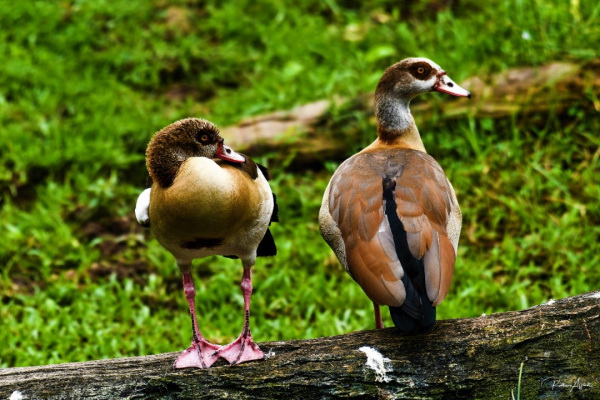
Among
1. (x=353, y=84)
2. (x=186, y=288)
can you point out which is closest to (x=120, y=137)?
(x=353, y=84)

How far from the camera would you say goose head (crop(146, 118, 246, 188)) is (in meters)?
3.70

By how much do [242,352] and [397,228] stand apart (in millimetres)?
900

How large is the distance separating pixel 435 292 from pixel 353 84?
4.12 meters

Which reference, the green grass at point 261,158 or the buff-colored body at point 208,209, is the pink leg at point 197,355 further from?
the green grass at point 261,158

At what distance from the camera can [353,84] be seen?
23.8ft

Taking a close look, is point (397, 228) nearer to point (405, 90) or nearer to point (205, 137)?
point (205, 137)

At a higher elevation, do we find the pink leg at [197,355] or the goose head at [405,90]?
the goose head at [405,90]

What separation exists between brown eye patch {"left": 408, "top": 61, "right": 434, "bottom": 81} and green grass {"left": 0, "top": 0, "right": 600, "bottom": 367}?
1.49m

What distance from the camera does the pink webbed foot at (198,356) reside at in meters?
3.55

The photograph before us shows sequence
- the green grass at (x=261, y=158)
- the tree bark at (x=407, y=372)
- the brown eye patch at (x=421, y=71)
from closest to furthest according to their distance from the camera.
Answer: the tree bark at (x=407, y=372), the brown eye patch at (x=421, y=71), the green grass at (x=261, y=158)

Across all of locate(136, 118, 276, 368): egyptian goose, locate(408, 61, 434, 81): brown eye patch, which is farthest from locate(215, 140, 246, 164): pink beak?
locate(408, 61, 434, 81): brown eye patch

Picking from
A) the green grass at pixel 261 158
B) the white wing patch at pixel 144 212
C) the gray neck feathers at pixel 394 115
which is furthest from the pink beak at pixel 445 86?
the white wing patch at pixel 144 212

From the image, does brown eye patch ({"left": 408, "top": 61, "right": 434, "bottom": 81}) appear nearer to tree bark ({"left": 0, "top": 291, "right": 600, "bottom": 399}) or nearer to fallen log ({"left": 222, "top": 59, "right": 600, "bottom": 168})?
fallen log ({"left": 222, "top": 59, "right": 600, "bottom": 168})

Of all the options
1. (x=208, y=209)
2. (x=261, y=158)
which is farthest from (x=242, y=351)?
(x=261, y=158)
